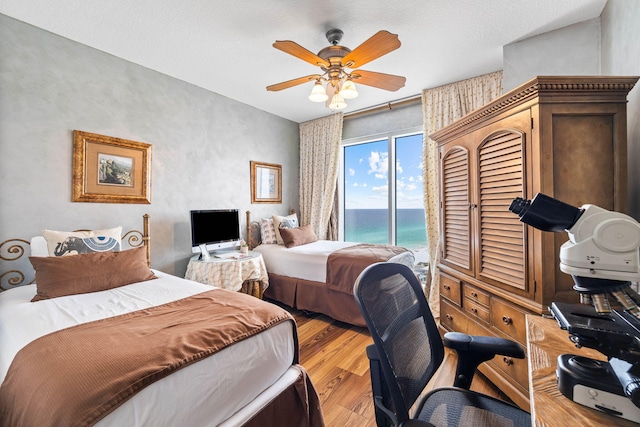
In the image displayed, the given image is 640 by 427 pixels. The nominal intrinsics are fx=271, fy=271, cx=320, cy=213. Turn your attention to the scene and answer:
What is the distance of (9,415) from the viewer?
96 centimetres

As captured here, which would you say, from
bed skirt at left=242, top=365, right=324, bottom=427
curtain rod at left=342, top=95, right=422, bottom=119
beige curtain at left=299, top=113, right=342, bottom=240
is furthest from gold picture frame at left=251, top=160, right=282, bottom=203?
bed skirt at left=242, top=365, right=324, bottom=427

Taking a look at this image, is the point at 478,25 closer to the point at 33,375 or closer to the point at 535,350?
the point at 535,350

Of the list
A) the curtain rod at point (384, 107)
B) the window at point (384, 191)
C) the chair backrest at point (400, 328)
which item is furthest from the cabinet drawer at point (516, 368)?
the curtain rod at point (384, 107)

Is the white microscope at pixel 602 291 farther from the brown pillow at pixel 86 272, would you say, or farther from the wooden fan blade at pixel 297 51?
the brown pillow at pixel 86 272

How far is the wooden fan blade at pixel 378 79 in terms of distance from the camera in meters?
2.20

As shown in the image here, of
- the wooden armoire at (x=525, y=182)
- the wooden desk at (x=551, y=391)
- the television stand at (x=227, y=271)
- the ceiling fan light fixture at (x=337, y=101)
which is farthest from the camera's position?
the television stand at (x=227, y=271)

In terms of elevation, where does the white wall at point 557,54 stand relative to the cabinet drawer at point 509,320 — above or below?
above

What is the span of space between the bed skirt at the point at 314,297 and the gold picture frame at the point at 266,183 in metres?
1.21

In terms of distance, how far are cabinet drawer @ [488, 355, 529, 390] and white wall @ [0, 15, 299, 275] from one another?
3088 millimetres

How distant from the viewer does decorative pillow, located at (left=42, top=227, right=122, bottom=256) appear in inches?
78.4

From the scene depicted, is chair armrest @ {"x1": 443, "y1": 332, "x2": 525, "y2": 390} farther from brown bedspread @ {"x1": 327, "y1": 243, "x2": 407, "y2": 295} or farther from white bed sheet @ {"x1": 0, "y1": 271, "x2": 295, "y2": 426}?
brown bedspread @ {"x1": 327, "y1": 243, "x2": 407, "y2": 295}

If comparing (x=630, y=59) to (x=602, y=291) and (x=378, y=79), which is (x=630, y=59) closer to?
(x=378, y=79)

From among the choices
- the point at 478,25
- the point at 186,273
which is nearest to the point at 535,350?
the point at 478,25

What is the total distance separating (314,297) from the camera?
307cm
